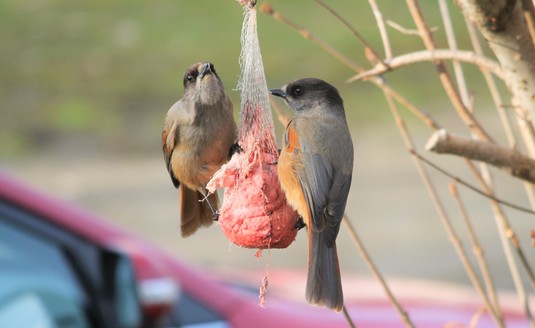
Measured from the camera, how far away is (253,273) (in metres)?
6.21

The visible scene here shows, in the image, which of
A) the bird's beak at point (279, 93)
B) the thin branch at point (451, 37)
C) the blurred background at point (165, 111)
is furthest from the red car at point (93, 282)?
the blurred background at point (165, 111)

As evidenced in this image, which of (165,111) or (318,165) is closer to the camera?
(318,165)

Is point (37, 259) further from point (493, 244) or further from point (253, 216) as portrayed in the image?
point (493, 244)

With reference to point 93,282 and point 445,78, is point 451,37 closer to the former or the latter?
point 445,78

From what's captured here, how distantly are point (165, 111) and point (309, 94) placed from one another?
1340 centimetres

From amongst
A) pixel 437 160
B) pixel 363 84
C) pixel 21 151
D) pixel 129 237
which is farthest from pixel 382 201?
pixel 129 237

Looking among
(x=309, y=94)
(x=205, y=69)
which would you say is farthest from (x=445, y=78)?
(x=205, y=69)

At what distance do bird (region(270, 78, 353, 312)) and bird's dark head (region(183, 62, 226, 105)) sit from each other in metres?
0.11

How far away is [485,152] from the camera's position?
1765 mm

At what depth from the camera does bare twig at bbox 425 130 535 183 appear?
1.65 meters

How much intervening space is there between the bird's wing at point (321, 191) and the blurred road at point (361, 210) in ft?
25.8

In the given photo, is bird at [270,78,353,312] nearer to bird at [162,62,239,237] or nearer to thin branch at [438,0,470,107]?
bird at [162,62,239,237]

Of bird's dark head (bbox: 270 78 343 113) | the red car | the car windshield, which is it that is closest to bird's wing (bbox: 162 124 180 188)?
bird's dark head (bbox: 270 78 343 113)

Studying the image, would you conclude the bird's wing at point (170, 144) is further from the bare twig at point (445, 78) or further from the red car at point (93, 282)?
the red car at point (93, 282)
